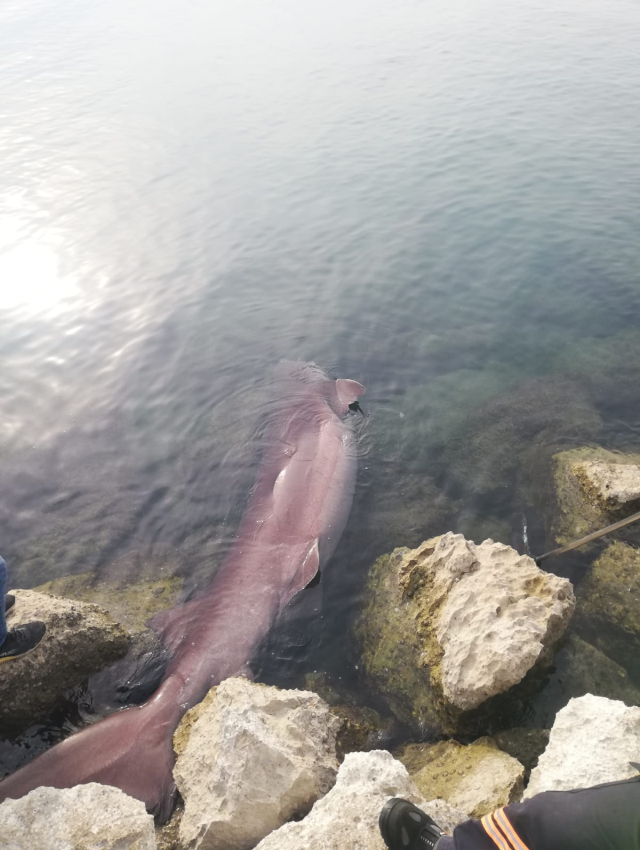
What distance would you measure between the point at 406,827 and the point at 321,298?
28.5 feet

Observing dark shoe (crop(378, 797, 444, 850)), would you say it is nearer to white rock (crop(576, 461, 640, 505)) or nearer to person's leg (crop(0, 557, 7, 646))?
person's leg (crop(0, 557, 7, 646))

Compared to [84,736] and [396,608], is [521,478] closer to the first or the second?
[396,608]

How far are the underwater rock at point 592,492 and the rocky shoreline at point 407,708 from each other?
0.06ft

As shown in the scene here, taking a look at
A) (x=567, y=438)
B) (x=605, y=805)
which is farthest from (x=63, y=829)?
(x=567, y=438)

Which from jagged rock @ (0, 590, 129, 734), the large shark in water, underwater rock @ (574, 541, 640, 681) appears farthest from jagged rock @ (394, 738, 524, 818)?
jagged rock @ (0, 590, 129, 734)

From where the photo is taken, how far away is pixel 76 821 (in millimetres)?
3457

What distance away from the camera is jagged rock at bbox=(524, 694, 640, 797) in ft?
10.6

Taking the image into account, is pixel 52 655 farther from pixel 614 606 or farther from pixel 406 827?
pixel 614 606

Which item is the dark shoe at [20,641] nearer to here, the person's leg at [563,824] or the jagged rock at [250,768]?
the jagged rock at [250,768]

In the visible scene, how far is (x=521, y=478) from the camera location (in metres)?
6.52

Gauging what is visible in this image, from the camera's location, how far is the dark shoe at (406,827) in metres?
2.91

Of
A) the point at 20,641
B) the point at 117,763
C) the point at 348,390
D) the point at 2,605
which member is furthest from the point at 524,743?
the point at 348,390

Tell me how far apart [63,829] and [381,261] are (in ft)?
32.5

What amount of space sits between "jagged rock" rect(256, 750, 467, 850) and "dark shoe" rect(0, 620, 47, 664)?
2.37 meters
